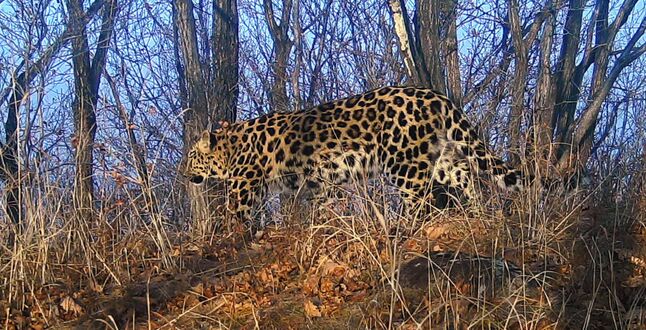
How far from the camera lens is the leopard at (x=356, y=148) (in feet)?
25.3

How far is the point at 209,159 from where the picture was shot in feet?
29.1

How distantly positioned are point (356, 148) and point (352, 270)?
2.95m

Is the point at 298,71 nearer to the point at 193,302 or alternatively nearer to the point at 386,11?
the point at 386,11

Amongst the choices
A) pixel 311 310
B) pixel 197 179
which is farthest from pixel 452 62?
pixel 311 310

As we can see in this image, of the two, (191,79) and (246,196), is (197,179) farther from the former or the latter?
(191,79)

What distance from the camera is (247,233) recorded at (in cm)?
719

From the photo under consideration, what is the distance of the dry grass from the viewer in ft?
14.6

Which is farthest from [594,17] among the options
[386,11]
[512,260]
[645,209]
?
[512,260]

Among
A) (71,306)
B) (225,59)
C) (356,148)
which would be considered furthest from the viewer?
(225,59)

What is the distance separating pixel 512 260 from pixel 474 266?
1.42ft

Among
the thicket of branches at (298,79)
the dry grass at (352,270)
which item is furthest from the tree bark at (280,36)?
the dry grass at (352,270)

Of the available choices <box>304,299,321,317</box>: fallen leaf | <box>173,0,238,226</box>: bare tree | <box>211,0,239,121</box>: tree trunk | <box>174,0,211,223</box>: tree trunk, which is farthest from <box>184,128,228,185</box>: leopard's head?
<box>304,299,321,317</box>: fallen leaf

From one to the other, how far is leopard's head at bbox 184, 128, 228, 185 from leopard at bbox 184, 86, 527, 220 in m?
0.01

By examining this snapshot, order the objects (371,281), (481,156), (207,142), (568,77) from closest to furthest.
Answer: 1. (371,281)
2. (481,156)
3. (207,142)
4. (568,77)
